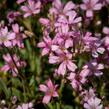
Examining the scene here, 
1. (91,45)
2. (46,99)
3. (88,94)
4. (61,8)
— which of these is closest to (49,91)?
(46,99)

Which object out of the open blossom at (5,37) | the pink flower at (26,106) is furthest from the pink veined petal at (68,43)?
the pink flower at (26,106)

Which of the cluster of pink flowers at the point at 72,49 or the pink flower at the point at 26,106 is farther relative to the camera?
the pink flower at the point at 26,106

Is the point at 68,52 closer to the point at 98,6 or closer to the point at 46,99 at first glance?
the point at 46,99

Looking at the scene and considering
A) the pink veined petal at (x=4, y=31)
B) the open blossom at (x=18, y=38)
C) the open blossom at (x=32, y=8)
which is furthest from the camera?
the open blossom at (x=32, y=8)

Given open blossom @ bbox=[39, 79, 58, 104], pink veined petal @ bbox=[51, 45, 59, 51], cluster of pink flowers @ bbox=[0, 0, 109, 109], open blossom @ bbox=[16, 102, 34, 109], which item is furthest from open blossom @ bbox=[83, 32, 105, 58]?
open blossom @ bbox=[16, 102, 34, 109]

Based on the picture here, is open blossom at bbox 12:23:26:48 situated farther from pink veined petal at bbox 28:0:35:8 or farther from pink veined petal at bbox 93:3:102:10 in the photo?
pink veined petal at bbox 93:3:102:10

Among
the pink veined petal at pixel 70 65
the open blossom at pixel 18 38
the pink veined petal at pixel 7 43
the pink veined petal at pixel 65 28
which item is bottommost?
the pink veined petal at pixel 70 65

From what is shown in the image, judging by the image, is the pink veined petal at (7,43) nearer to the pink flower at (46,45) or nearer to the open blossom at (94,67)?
the pink flower at (46,45)
